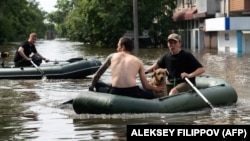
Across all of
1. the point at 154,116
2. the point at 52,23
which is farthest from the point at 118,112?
A: the point at 52,23

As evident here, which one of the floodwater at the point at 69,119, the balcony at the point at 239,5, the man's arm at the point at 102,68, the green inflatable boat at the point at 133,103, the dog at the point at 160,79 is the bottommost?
the floodwater at the point at 69,119

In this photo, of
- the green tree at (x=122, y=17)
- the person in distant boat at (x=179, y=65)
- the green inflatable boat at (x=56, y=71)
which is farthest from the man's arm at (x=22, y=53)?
the green tree at (x=122, y=17)

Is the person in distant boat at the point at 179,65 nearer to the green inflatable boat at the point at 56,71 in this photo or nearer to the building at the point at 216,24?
the green inflatable boat at the point at 56,71

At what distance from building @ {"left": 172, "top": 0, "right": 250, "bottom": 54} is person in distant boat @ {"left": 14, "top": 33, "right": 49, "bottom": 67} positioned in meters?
22.4

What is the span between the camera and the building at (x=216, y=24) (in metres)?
39.3

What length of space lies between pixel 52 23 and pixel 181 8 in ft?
417

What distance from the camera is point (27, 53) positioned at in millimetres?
18172

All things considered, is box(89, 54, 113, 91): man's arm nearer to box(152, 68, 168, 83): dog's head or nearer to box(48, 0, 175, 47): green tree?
box(152, 68, 168, 83): dog's head

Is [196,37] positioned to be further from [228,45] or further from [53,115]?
[53,115]

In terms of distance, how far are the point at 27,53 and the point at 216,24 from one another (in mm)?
26294

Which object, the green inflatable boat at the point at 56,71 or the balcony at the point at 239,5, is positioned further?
the balcony at the point at 239,5

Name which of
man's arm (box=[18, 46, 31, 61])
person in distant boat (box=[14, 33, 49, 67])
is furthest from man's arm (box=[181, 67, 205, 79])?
man's arm (box=[18, 46, 31, 61])

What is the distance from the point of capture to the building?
1547 inches

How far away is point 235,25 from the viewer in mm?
39312
